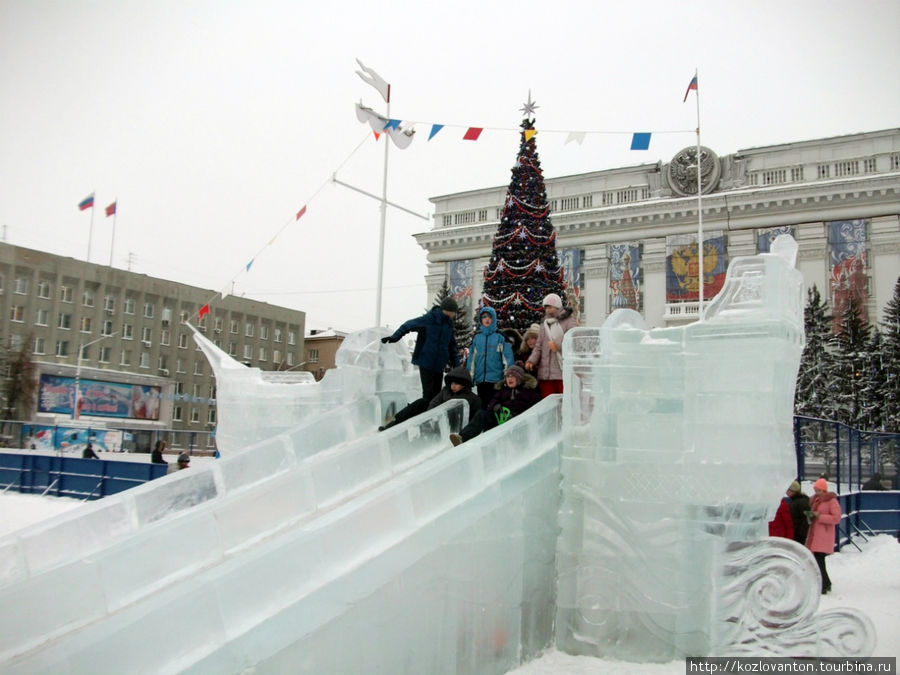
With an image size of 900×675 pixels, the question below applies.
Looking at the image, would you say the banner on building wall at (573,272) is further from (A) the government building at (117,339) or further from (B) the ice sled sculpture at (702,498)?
(B) the ice sled sculpture at (702,498)

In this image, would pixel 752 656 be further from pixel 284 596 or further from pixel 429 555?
pixel 284 596

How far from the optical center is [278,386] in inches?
443

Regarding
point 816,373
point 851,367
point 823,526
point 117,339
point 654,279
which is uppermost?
point 654,279

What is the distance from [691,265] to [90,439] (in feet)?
95.9

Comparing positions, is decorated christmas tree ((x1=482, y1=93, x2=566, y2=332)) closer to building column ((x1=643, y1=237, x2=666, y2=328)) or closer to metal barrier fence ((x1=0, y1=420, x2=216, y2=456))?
metal barrier fence ((x1=0, y1=420, x2=216, y2=456))

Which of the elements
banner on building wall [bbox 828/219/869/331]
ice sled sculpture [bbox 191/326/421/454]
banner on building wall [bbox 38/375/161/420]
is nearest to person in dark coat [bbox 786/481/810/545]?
ice sled sculpture [bbox 191/326/421/454]

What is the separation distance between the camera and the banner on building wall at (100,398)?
144 ft

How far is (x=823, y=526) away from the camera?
10797mm

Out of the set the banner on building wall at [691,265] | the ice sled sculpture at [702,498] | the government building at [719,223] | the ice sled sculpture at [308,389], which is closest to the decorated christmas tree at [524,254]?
the ice sled sculpture at [308,389]

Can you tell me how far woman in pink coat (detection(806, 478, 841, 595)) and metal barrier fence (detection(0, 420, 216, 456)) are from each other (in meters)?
21.7

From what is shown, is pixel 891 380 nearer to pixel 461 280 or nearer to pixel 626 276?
pixel 626 276

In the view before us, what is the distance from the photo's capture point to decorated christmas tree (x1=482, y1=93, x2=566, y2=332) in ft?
→ 61.1

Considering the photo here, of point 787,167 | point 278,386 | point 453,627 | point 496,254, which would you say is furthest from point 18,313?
point 453,627

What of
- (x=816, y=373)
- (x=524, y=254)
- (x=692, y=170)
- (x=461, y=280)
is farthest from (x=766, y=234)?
(x=524, y=254)
